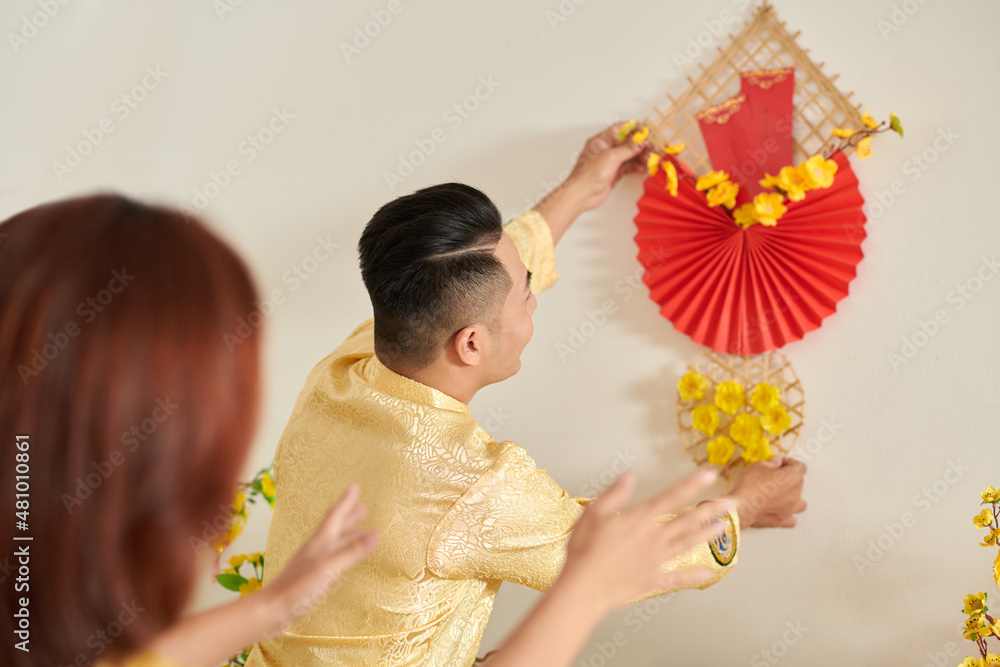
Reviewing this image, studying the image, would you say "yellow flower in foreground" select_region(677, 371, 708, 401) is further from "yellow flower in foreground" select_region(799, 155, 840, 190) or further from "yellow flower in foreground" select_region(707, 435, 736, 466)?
"yellow flower in foreground" select_region(799, 155, 840, 190)

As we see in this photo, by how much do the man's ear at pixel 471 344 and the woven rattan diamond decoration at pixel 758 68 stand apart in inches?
28.3

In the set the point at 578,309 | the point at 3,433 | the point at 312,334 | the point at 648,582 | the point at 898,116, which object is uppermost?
the point at 898,116

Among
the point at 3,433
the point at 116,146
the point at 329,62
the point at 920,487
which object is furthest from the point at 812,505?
the point at 116,146

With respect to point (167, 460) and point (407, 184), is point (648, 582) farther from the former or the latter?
point (407, 184)

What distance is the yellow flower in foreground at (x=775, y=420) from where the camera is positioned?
5.34ft

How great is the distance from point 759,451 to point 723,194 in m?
0.56

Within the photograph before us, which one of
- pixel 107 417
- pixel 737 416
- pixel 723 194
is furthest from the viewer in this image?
pixel 737 416

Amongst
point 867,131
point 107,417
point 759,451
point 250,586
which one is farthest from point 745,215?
point 250,586

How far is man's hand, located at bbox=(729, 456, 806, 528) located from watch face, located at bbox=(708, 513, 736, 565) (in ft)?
0.88

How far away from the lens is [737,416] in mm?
1693

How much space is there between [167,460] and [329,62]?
1.58 m

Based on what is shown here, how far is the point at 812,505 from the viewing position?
1.68 metres

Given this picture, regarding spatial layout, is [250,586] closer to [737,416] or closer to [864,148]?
[737,416]

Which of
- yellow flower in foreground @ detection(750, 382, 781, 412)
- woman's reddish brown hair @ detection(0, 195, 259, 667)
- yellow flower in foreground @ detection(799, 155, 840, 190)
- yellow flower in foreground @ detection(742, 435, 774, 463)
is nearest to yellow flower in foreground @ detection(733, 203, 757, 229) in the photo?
yellow flower in foreground @ detection(799, 155, 840, 190)
